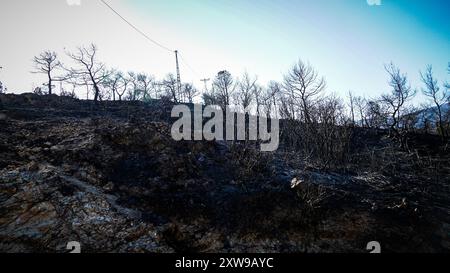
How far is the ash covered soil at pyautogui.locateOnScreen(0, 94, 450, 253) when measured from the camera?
5320 millimetres

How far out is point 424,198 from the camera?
793 centimetres

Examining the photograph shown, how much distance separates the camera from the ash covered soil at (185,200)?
5320mm

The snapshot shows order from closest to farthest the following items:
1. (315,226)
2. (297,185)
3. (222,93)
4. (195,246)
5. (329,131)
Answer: (195,246)
(315,226)
(297,185)
(329,131)
(222,93)

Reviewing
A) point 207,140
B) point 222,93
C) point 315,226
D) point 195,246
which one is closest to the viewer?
point 195,246

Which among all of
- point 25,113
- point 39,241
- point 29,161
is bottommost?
point 39,241

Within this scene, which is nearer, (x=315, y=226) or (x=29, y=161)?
(x=315, y=226)

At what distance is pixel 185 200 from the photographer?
22.7 ft

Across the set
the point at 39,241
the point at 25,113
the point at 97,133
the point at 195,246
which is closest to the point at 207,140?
the point at 97,133

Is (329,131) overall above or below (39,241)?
above

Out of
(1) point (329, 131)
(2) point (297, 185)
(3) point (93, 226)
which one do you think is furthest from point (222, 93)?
(3) point (93, 226)

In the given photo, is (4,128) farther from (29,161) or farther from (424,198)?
(424,198)

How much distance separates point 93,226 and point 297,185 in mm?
5598

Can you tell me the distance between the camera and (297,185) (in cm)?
761
